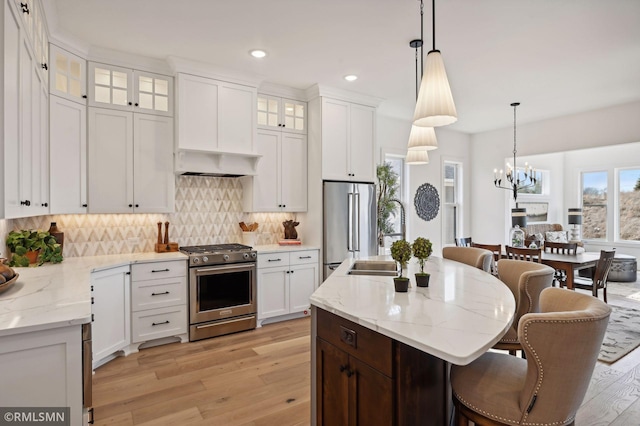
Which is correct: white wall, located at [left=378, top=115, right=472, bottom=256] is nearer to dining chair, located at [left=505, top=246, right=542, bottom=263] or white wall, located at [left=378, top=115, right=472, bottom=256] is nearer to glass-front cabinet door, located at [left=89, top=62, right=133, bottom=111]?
dining chair, located at [left=505, top=246, right=542, bottom=263]

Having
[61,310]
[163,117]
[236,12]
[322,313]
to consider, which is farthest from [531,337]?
[163,117]

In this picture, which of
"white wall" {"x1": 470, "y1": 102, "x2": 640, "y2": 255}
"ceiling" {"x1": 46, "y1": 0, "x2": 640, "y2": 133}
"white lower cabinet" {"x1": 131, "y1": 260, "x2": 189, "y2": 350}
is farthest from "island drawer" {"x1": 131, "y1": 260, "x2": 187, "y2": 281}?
"white wall" {"x1": 470, "y1": 102, "x2": 640, "y2": 255}

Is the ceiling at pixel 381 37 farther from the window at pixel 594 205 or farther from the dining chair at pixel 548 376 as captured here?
the window at pixel 594 205

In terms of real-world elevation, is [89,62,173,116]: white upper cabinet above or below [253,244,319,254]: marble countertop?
above

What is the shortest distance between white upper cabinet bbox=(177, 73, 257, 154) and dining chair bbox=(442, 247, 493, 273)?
2476 millimetres

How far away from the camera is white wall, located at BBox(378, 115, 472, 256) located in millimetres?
6137

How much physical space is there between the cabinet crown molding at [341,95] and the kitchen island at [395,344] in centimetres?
315

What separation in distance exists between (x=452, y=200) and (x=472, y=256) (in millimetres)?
4339

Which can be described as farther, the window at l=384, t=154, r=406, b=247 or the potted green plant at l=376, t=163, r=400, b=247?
the window at l=384, t=154, r=406, b=247

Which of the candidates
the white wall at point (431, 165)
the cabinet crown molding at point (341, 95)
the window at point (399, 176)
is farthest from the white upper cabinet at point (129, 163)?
the window at point (399, 176)

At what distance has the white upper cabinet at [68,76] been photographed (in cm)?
316

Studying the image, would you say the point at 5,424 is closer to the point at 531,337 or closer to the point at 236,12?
the point at 531,337

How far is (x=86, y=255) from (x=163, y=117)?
5.36ft

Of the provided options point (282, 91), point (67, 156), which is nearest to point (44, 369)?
point (67, 156)
